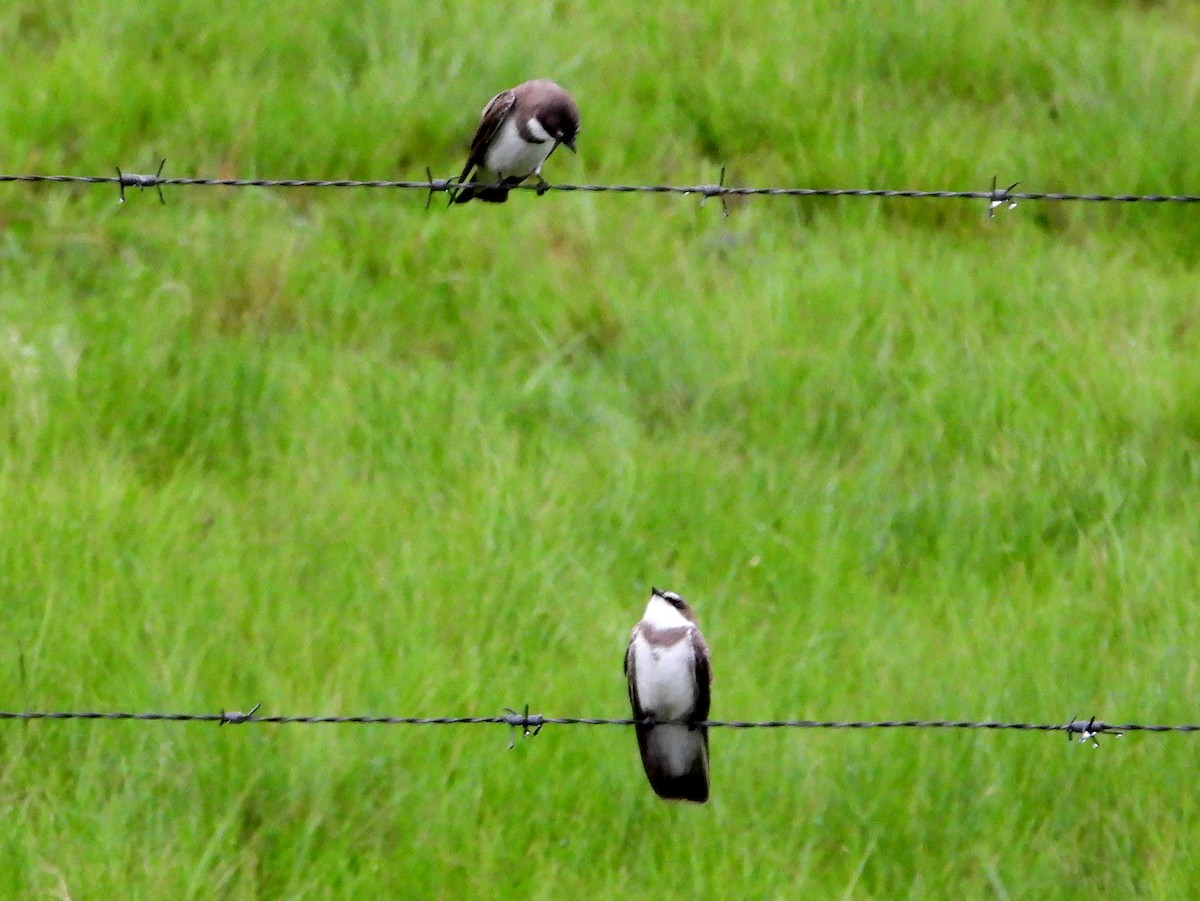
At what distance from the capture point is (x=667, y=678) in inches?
168

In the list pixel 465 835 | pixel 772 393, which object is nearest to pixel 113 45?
pixel 772 393

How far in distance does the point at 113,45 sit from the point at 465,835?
4.63 metres

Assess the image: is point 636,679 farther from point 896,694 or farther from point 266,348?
point 266,348

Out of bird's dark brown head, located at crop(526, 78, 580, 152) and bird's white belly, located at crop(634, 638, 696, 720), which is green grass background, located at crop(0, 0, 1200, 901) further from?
bird's dark brown head, located at crop(526, 78, 580, 152)

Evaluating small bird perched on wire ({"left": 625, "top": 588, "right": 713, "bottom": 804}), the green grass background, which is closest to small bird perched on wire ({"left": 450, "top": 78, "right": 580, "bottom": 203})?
the green grass background

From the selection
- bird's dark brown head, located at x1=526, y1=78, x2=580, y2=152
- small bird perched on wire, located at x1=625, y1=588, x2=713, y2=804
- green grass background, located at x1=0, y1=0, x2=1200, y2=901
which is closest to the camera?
small bird perched on wire, located at x1=625, y1=588, x2=713, y2=804

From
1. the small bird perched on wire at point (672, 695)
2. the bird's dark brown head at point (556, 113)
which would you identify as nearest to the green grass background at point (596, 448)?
the small bird perched on wire at point (672, 695)

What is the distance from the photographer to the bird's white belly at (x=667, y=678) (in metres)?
4.26

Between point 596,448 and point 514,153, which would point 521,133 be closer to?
point 514,153

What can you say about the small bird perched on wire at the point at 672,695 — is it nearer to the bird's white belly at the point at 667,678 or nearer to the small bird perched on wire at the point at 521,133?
the bird's white belly at the point at 667,678

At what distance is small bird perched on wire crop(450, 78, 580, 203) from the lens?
16.5 ft

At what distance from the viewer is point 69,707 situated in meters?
4.89

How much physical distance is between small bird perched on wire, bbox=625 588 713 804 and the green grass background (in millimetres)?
428

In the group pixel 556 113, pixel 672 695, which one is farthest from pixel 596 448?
pixel 672 695
